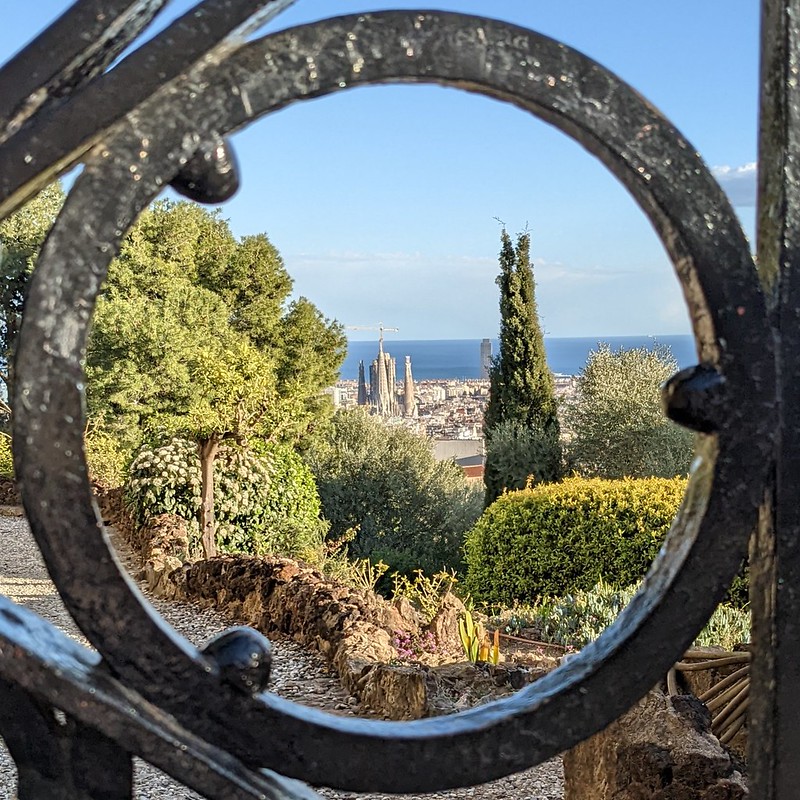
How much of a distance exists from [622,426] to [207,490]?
25.0 ft

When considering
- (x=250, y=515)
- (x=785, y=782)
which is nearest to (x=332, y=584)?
(x=250, y=515)

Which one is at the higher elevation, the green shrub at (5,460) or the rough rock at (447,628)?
the green shrub at (5,460)

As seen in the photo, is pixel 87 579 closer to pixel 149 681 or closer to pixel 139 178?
pixel 149 681

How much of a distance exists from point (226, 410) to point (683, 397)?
26.1 feet

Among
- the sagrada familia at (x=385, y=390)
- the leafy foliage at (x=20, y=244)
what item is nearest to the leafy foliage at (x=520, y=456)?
the leafy foliage at (x=20, y=244)

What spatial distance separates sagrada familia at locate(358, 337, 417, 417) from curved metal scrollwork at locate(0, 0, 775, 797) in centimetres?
3260

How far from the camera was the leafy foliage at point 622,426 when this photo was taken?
1342cm

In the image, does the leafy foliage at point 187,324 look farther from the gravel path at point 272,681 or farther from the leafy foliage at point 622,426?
the gravel path at point 272,681

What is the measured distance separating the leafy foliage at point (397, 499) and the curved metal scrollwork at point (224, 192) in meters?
11.1

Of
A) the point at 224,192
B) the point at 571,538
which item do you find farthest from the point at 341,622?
the point at 224,192

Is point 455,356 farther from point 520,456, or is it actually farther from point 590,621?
point 590,621

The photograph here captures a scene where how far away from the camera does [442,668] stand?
4359 mm

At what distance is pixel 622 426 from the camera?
13.8 metres

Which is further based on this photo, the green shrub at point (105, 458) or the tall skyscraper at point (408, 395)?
the tall skyscraper at point (408, 395)
